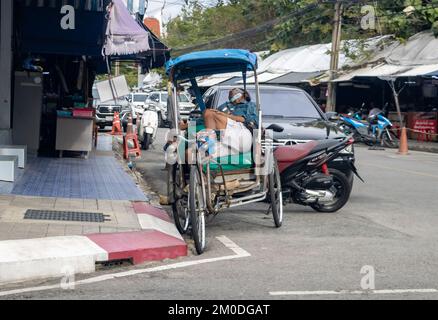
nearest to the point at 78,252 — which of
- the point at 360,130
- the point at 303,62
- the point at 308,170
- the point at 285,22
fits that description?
the point at 308,170

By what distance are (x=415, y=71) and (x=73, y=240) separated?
19989 mm

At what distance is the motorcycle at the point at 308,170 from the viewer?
34.4 ft

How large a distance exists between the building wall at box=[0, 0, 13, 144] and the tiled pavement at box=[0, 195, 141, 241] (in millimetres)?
3180

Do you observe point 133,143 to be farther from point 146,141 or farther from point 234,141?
point 234,141

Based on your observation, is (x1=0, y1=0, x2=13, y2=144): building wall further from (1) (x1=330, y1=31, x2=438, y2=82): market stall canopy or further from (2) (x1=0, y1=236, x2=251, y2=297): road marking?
(1) (x1=330, y1=31, x2=438, y2=82): market stall canopy

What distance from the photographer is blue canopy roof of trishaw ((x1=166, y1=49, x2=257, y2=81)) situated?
979 cm

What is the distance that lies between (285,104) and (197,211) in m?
5.24

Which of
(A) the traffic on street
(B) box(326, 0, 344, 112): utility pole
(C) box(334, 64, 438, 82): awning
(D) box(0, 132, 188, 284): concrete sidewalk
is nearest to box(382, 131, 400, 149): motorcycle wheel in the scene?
(C) box(334, 64, 438, 82): awning

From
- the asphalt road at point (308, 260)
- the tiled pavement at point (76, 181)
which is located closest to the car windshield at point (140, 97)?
the tiled pavement at point (76, 181)

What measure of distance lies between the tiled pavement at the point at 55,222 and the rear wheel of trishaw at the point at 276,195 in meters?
1.72

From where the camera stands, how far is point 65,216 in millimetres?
9602

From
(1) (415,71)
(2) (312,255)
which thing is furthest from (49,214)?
(1) (415,71)

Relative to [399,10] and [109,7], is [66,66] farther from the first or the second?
[399,10]

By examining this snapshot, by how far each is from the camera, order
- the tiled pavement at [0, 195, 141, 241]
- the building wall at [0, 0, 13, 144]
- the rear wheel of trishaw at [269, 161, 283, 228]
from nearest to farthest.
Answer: the tiled pavement at [0, 195, 141, 241], the rear wheel of trishaw at [269, 161, 283, 228], the building wall at [0, 0, 13, 144]
